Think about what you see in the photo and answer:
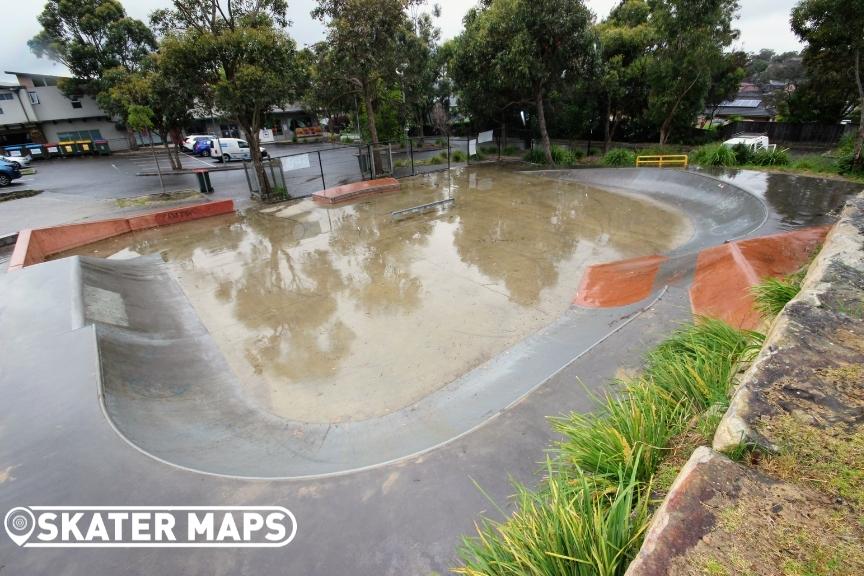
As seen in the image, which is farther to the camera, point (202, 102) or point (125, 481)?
point (202, 102)

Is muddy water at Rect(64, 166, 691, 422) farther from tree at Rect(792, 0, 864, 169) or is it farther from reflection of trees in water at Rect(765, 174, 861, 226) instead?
tree at Rect(792, 0, 864, 169)

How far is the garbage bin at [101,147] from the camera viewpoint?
32.5 metres

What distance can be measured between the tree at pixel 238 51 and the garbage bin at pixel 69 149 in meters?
28.2

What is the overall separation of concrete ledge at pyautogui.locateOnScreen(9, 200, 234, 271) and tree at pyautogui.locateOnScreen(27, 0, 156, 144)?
25900 mm

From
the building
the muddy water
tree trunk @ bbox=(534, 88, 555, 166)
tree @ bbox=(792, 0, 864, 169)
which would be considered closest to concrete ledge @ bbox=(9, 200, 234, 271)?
the muddy water

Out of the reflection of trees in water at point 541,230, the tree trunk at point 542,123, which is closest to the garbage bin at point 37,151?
the reflection of trees in water at point 541,230

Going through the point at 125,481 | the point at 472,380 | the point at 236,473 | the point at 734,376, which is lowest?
the point at 472,380

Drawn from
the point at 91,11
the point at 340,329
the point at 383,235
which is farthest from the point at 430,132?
the point at 340,329

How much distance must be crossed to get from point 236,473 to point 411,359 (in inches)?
102

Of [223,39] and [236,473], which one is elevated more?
[223,39]

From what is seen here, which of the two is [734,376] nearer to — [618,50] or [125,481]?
[125,481]

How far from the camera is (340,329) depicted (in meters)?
6.21

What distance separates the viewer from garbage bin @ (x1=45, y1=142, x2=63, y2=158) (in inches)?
1209

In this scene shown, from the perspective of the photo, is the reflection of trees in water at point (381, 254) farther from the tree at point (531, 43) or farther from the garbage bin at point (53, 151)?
the garbage bin at point (53, 151)
